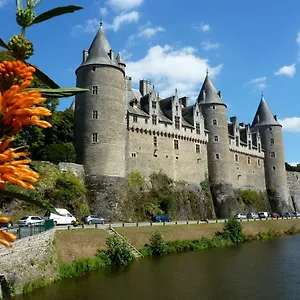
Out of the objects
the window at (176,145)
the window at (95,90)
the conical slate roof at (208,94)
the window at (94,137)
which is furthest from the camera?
the conical slate roof at (208,94)

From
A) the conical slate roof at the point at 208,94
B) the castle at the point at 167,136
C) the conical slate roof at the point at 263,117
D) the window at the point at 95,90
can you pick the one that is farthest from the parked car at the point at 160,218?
the conical slate roof at the point at 263,117

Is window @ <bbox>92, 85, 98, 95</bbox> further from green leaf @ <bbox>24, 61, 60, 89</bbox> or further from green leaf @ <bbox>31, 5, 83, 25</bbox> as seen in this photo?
green leaf @ <bbox>31, 5, 83, 25</bbox>

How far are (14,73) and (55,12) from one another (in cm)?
63

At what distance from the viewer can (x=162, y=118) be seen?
48.3 metres

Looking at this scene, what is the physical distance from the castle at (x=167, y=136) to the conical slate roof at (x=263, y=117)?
0.18 meters

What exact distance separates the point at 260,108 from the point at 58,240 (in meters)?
56.1

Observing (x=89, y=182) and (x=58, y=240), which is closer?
(x=58, y=240)

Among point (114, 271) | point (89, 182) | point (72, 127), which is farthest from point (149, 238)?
point (72, 127)

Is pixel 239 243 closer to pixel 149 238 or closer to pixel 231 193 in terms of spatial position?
pixel 149 238

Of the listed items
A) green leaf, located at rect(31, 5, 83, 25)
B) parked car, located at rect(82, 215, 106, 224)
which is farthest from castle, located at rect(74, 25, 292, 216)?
green leaf, located at rect(31, 5, 83, 25)

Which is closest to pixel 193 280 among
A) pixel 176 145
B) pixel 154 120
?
pixel 154 120

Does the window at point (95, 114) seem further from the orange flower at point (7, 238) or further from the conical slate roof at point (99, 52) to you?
the orange flower at point (7, 238)

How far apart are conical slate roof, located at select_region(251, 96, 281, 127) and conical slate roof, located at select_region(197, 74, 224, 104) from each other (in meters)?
16.0

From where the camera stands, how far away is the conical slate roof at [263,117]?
68.8 m
